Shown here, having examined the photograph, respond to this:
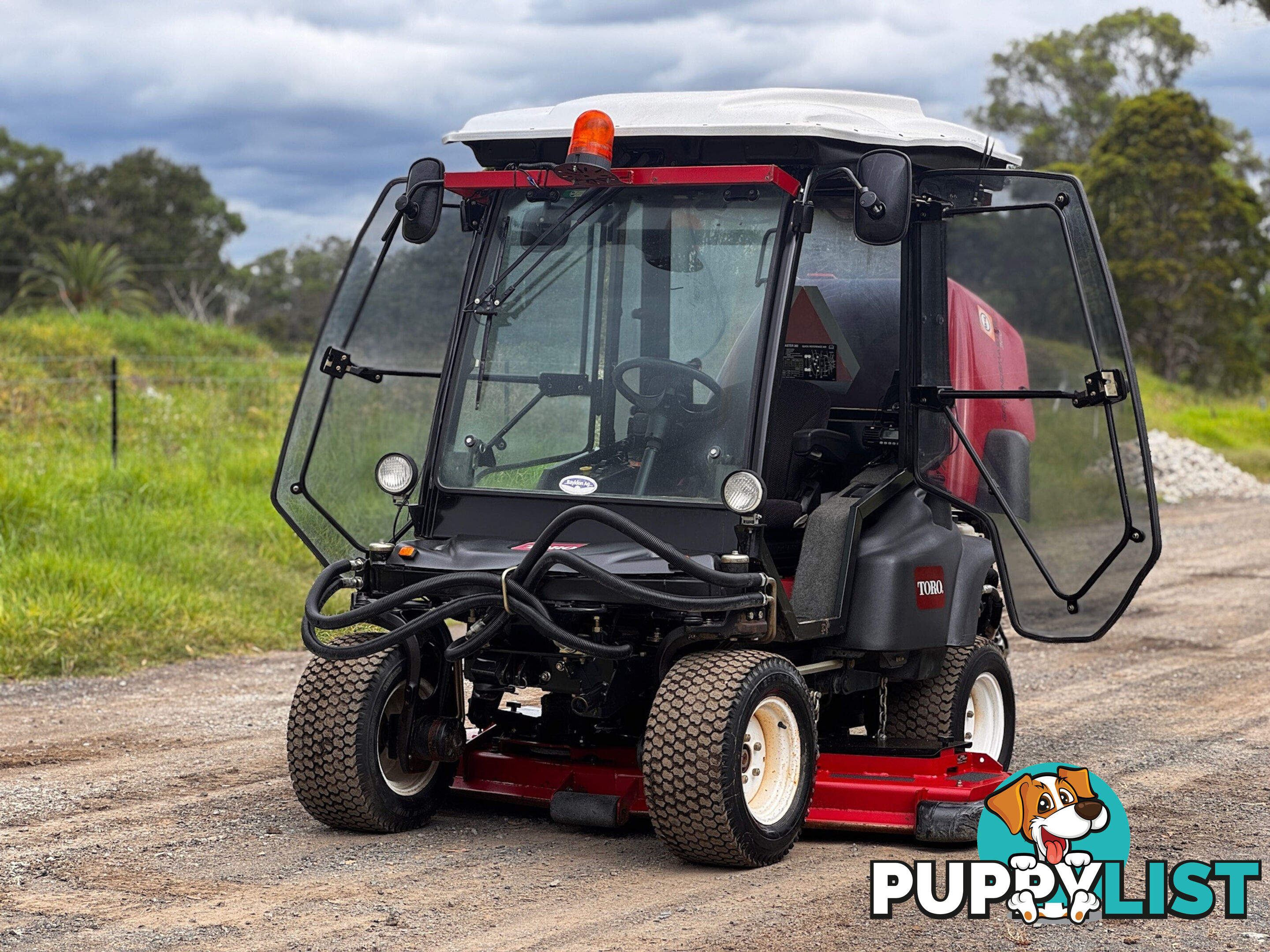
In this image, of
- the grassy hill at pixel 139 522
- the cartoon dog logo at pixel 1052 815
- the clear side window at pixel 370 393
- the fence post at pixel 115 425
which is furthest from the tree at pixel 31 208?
the cartoon dog logo at pixel 1052 815

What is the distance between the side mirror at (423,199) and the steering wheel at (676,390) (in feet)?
2.92

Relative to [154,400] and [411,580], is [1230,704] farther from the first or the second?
[154,400]

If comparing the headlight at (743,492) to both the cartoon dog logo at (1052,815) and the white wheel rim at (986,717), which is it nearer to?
the cartoon dog logo at (1052,815)

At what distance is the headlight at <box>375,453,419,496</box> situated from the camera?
5.45 metres

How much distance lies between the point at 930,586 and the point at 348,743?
2.18 metres

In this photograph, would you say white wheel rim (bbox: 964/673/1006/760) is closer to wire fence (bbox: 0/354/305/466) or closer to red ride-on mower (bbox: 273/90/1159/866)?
red ride-on mower (bbox: 273/90/1159/866)

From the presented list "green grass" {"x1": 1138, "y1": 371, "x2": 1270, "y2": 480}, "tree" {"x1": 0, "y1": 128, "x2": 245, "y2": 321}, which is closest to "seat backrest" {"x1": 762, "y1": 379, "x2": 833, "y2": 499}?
"green grass" {"x1": 1138, "y1": 371, "x2": 1270, "y2": 480}

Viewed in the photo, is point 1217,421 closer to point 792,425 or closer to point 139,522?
point 139,522

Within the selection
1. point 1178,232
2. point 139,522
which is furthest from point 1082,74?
point 139,522

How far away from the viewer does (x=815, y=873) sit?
193 inches

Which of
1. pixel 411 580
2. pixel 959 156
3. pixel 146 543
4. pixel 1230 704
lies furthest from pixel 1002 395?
pixel 146 543

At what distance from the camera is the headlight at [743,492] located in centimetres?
484

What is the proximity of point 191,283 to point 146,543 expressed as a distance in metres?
38.8

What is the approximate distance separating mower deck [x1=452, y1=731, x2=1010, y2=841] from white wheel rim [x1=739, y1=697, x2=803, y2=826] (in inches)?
9.2
